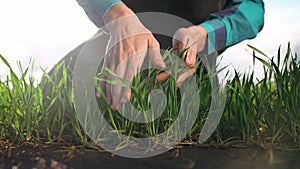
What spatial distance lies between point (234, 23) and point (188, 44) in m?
0.37

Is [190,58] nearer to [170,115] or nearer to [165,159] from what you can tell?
[170,115]

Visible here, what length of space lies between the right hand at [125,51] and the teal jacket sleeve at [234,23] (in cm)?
34

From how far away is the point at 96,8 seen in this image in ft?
4.02

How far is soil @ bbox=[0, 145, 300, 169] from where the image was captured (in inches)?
31.3

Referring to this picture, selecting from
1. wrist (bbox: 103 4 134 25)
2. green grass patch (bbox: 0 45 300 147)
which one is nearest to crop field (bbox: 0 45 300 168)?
green grass patch (bbox: 0 45 300 147)

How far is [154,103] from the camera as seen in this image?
35.9 inches

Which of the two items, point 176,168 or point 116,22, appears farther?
point 116,22

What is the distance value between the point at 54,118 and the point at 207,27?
1.97 ft

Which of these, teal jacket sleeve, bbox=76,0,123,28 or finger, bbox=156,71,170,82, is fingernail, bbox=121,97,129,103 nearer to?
finger, bbox=156,71,170,82

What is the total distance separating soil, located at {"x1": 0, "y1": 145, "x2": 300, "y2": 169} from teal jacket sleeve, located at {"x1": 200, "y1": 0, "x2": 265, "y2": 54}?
54cm

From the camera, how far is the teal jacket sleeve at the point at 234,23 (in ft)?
4.37

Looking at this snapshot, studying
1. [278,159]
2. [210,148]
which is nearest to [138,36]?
[210,148]

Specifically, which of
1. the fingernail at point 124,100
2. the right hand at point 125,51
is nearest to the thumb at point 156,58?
the right hand at point 125,51

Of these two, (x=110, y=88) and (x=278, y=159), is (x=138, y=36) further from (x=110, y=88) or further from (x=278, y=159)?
(x=278, y=159)
